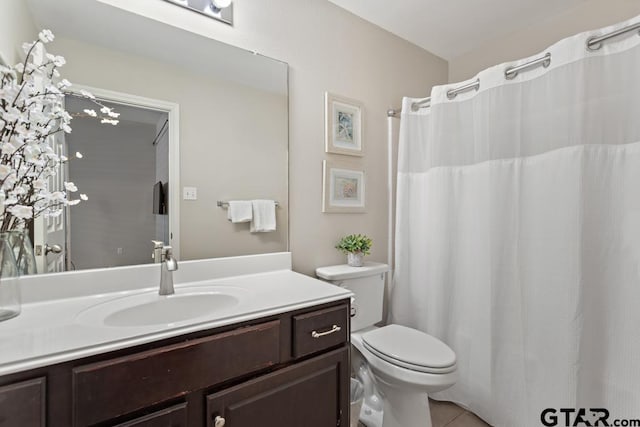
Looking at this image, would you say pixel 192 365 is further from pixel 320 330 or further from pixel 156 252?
pixel 156 252

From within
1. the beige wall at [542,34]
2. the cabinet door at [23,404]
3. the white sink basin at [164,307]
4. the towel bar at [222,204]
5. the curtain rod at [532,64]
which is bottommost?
the cabinet door at [23,404]

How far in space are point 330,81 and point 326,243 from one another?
3.19ft

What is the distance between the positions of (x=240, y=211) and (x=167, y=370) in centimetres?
80

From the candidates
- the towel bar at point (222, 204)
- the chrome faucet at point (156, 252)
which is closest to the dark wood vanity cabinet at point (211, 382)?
the chrome faucet at point (156, 252)

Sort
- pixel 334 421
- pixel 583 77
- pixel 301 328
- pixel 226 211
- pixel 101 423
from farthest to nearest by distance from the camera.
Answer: pixel 226 211
pixel 583 77
pixel 334 421
pixel 301 328
pixel 101 423

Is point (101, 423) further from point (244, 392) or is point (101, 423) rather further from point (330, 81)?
point (330, 81)

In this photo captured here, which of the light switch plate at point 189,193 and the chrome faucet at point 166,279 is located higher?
the light switch plate at point 189,193

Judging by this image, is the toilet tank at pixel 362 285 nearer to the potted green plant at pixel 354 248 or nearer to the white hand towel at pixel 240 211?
the potted green plant at pixel 354 248

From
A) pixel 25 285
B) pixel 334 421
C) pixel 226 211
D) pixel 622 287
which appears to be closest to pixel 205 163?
pixel 226 211

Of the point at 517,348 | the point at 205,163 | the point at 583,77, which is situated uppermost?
the point at 583,77

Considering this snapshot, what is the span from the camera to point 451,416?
5.55ft

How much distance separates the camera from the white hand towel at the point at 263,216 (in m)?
1.51

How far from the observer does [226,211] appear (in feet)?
4.69

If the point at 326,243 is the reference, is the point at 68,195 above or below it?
above
